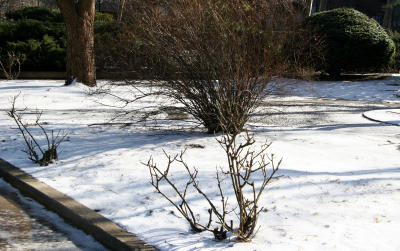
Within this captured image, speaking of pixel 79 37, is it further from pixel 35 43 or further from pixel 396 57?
pixel 396 57

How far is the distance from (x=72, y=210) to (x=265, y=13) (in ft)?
13.0

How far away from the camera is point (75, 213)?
4633mm

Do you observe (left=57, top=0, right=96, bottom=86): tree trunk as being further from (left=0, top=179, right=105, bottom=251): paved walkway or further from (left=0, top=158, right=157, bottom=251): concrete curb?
(left=0, top=179, right=105, bottom=251): paved walkway

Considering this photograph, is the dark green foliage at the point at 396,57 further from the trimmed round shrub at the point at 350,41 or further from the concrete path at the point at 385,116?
the concrete path at the point at 385,116

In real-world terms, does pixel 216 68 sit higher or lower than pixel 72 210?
higher

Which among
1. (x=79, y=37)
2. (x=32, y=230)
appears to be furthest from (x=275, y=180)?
(x=79, y=37)

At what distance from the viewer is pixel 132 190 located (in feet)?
17.1

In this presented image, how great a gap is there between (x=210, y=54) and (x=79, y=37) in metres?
7.33

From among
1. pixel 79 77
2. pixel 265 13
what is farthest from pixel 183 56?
pixel 79 77

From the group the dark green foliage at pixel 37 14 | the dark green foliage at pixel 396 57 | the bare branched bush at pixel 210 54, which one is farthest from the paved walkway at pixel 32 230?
the dark green foliage at pixel 37 14

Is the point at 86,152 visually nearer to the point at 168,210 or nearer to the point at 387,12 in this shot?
the point at 168,210

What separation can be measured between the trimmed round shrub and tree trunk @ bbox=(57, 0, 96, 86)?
7.15m

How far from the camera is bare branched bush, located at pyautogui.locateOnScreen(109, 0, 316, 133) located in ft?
22.1

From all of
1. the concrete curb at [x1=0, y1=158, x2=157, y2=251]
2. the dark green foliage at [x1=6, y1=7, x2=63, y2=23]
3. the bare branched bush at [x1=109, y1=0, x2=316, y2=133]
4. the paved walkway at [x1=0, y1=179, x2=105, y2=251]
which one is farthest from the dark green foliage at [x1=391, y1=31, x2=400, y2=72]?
the paved walkway at [x1=0, y1=179, x2=105, y2=251]
